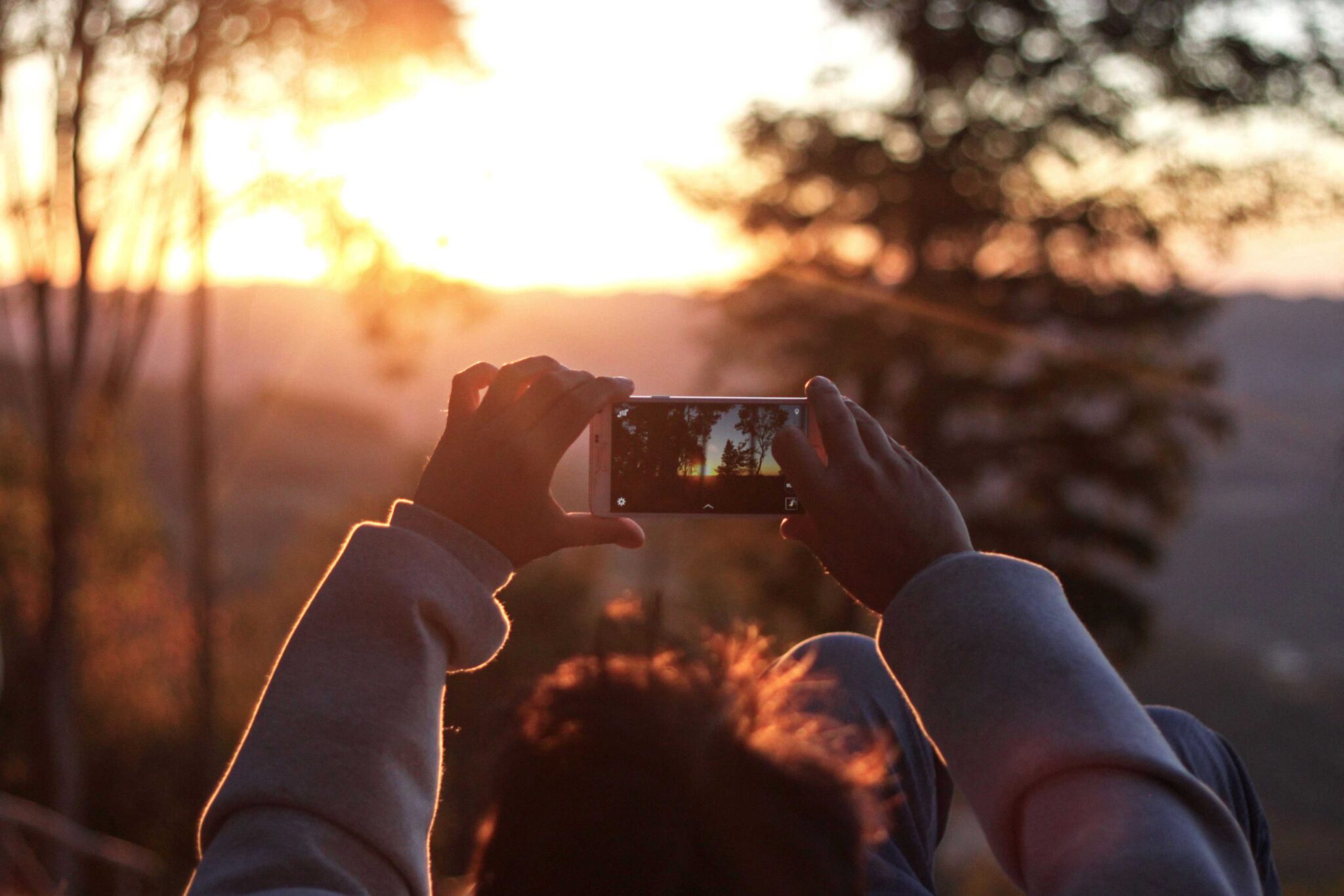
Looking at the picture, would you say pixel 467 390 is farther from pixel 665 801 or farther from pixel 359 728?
pixel 665 801

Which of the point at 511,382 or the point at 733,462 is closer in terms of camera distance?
the point at 511,382

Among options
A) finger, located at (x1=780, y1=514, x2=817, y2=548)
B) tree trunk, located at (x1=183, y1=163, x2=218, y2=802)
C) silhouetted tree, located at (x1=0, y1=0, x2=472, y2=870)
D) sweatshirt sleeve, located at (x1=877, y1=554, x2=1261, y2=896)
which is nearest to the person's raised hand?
finger, located at (x1=780, y1=514, x2=817, y2=548)

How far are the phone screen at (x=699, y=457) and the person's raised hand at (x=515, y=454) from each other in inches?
15.4

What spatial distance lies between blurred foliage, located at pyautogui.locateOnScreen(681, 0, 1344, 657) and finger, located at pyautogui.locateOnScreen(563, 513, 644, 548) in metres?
8.84

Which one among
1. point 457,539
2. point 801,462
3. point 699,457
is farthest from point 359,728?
point 699,457

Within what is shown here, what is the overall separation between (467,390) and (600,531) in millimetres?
218

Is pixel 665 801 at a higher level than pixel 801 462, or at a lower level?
lower

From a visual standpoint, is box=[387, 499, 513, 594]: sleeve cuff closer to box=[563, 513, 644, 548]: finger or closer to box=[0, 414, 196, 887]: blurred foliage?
box=[563, 513, 644, 548]: finger

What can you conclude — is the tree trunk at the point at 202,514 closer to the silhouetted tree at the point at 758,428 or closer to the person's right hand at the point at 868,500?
the silhouetted tree at the point at 758,428

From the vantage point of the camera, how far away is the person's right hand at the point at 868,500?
1053 millimetres

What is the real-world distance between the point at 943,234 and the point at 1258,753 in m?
37.3

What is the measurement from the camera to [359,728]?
91 centimetres

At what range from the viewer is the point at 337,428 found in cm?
4978

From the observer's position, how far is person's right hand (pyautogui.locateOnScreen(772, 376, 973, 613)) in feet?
3.45
